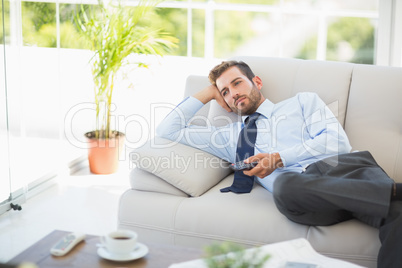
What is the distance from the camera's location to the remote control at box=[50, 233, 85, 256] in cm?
186

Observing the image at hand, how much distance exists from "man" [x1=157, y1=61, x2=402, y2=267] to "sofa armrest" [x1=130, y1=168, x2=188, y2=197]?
242 millimetres

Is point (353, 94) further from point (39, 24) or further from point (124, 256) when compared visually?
point (39, 24)

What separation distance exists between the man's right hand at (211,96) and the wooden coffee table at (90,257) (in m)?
1.11

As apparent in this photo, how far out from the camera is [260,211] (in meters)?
2.42

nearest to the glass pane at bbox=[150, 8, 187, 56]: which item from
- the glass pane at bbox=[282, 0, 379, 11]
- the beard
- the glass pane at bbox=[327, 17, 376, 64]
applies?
the glass pane at bbox=[282, 0, 379, 11]

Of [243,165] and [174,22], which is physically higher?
[174,22]

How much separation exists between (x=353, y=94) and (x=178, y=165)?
3.11 feet

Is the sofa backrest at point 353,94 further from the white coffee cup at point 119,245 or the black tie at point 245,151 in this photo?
the white coffee cup at point 119,245

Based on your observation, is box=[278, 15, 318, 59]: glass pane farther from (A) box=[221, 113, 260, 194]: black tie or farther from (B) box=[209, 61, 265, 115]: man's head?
(A) box=[221, 113, 260, 194]: black tie

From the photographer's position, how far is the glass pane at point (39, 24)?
3.52 m

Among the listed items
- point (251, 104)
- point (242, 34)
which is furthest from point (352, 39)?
point (251, 104)

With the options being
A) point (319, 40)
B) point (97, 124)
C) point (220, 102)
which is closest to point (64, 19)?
point (97, 124)

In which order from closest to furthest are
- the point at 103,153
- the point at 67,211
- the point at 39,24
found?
the point at 67,211, the point at 39,24, the point at 103,153

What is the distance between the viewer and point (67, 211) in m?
3.49
